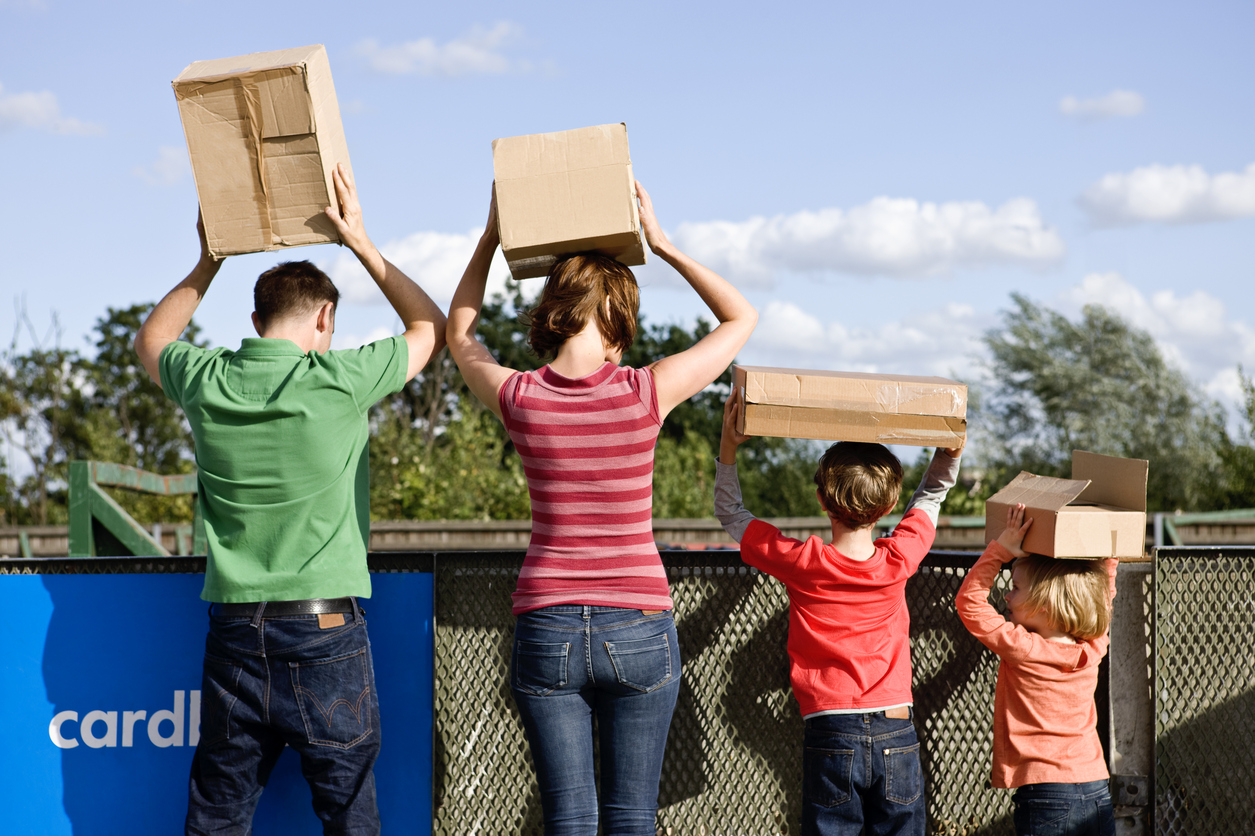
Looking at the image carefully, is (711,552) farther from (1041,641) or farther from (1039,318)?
(1039,318)

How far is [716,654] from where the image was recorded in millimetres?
3539

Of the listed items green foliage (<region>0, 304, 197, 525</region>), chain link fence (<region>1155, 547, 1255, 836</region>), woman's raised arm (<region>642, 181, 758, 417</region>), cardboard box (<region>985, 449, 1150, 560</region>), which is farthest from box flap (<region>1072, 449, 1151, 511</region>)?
green foliage (<region>0, 304, 197, 525</region>)

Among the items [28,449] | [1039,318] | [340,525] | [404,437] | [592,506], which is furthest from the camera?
[1039,318]

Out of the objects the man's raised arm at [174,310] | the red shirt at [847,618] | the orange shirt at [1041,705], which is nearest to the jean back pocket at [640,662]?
the red shirt at [847,618]

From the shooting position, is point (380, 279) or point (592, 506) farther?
point (380, 279)

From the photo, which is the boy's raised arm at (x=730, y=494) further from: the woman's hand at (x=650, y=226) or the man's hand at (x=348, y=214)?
the man's hand at (x=348, y=214)

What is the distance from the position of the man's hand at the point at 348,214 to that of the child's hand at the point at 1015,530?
218 centimetres

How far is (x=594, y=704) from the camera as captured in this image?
2709 mm

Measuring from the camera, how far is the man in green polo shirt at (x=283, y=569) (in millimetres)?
2807

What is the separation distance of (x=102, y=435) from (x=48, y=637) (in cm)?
2279

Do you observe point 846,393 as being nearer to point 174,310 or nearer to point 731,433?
point 731,433

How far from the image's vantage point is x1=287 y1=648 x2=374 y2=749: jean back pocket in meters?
2.79

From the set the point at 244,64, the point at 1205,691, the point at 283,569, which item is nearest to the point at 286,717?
the point at 283,569

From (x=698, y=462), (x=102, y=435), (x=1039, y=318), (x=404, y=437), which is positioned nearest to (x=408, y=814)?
(x=404, y=437)
